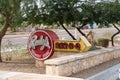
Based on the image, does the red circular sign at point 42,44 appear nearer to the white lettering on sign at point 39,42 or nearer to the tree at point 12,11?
the white lettering on sign at point 39,42

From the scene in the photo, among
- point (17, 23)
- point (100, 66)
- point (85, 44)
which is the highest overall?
point (17, 23)

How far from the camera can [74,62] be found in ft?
35.0

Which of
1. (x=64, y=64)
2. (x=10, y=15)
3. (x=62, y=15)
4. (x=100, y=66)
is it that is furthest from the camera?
(x=62, y=15)

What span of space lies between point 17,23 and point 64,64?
16.1ft

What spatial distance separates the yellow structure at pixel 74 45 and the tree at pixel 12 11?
1.93 meters

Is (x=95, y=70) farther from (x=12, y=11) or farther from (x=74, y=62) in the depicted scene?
(x=12, y=11)

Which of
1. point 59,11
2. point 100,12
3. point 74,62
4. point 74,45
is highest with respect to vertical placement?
point 59,11

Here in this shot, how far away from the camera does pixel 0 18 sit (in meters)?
14.4

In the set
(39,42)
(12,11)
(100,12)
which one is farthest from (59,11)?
(12,11)

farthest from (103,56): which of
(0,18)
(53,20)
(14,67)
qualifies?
(0,18)

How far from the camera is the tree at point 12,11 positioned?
1210 cm

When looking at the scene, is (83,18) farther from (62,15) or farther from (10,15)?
(10,15)

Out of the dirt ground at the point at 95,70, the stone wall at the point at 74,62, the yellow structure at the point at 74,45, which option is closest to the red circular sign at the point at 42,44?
the yellow structure at the point at 74,45

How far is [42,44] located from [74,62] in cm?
249
